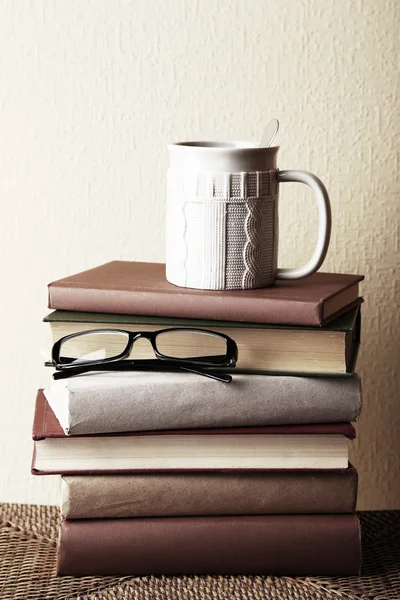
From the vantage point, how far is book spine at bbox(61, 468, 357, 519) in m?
0.72

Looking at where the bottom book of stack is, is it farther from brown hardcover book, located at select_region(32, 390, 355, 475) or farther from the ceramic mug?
the ceramic mug

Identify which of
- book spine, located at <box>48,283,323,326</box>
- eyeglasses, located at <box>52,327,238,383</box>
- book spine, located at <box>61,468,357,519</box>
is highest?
book spine, located at <box>48,283,323,326</box>

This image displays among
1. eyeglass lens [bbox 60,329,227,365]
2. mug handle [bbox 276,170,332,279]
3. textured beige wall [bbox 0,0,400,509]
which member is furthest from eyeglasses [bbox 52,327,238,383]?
textured beige wall [bbox 0,0,400,509]

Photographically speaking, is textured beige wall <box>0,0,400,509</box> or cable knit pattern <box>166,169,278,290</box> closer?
cable knit pattern <box>166,169,278,290</box>

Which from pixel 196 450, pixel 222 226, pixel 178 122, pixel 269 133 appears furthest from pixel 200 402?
pixel 178 122

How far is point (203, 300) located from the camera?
0.71m

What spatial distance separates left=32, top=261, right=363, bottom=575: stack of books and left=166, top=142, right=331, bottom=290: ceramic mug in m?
0.03

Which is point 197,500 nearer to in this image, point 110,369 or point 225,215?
point 110,369

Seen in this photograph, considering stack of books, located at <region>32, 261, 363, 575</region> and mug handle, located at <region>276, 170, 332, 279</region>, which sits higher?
mug handle, located at <region>276, 170, 332, 279</region>

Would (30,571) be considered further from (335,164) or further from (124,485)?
(335,164)

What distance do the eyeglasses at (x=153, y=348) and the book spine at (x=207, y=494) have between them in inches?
3.6

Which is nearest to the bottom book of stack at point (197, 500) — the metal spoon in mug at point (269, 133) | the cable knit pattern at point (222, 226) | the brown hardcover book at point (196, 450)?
the brown hardcover book at point (196, 450)

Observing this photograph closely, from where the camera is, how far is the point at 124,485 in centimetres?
72

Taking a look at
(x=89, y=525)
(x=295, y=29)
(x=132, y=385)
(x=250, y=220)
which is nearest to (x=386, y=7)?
(x=295, y=29)
